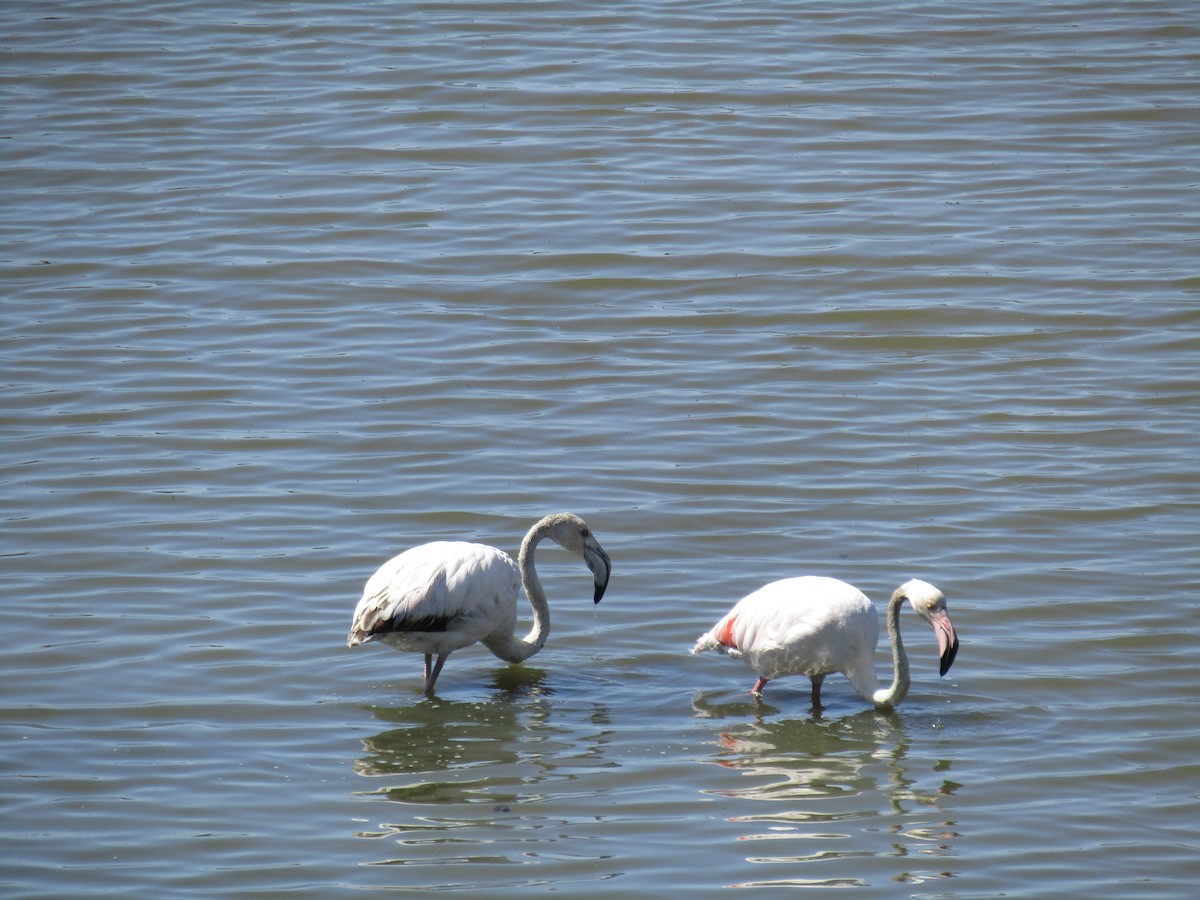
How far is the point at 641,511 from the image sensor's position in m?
8.82

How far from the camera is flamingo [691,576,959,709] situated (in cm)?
674

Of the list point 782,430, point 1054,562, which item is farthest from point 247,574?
point 1054,562

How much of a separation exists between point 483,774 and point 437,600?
36.6 inches

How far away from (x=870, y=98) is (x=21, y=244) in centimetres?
813

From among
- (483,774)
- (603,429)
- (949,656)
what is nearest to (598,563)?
(483,774)

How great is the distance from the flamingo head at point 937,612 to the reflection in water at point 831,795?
0.40 meters

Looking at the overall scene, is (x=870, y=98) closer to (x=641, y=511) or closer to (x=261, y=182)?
(x=261, y=182)

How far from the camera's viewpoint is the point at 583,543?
7547 mm

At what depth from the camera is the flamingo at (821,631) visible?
6738 millimetres

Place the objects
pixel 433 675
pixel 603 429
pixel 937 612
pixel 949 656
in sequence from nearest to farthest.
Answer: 1. pixel 949 656
2. pixel 937 612
3. pixel 433 675
4. pixel 603 429

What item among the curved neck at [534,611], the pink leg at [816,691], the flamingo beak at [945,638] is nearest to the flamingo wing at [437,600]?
the curved neck at [534,611]

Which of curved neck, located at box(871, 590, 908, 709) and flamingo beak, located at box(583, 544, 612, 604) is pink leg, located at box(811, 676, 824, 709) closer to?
curved neck, located at box(871, 590, 908, 709)

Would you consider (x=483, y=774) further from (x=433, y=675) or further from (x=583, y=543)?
(x=583, y=543)

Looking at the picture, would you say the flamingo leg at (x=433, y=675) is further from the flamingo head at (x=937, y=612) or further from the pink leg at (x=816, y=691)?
the flamingo head at (x=937, y=612)
